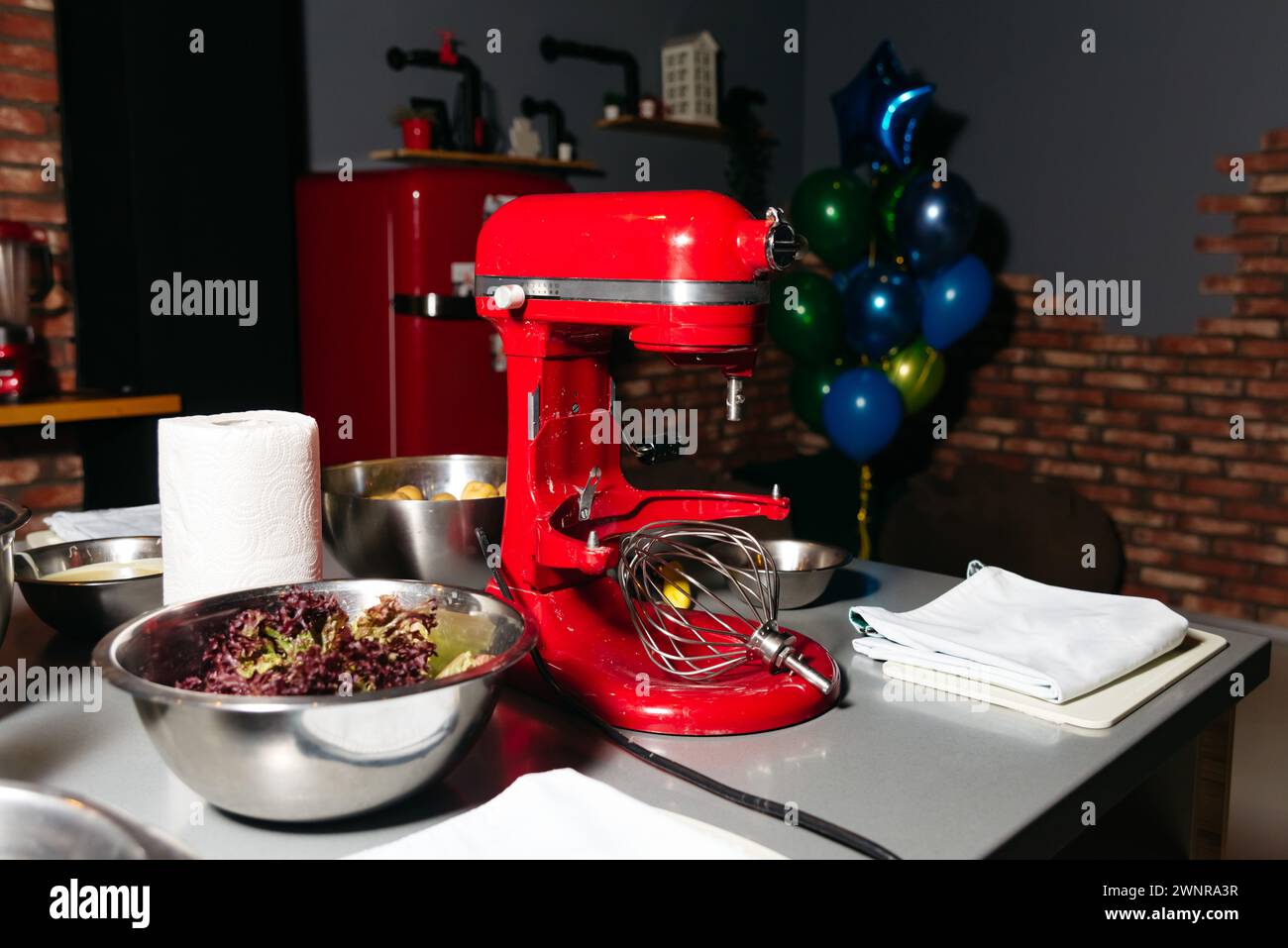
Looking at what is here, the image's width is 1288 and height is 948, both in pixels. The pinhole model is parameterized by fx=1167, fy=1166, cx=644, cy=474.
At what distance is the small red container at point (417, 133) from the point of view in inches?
132

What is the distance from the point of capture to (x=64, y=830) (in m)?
0.69

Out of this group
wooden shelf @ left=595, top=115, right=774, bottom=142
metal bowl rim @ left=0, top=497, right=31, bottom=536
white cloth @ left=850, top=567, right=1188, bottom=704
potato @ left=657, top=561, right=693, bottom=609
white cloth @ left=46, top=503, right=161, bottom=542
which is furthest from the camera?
wooden shelf @ left=595, top=115, right=774, bottom=142

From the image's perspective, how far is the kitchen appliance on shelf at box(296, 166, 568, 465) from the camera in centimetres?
303

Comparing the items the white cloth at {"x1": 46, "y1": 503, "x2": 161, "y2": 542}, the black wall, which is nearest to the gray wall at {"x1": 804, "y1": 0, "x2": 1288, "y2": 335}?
the black wall

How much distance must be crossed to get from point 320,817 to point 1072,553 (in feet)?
10.1

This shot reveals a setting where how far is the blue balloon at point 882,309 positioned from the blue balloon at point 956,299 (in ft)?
0.20

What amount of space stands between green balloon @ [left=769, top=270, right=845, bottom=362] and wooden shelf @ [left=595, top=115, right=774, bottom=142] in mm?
692

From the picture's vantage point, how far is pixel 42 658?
1139mm

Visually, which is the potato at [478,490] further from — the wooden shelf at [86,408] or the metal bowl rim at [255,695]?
the wooden shelf at [86,408]

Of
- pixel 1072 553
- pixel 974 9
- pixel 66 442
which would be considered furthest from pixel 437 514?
pixel 974 9

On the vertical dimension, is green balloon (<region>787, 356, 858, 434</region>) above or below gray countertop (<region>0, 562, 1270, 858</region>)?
above

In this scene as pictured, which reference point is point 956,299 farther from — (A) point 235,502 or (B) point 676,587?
(A) point 235,502

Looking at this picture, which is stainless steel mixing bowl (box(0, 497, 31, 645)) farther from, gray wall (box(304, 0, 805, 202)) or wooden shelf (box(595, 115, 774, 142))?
wooden shelf (box(595, 115, 774, 142))
